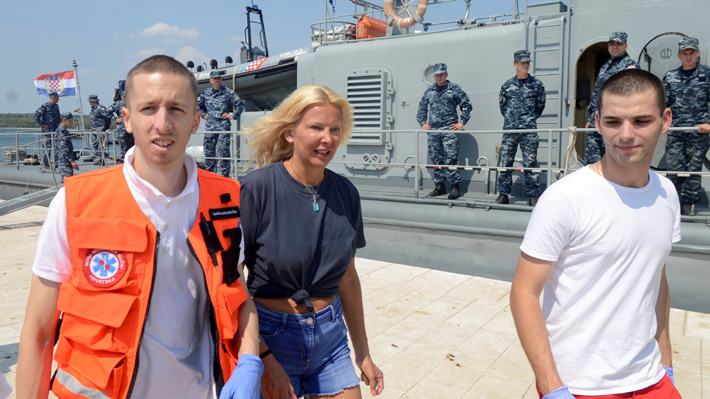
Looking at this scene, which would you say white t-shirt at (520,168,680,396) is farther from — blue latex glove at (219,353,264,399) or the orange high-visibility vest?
the orange high-visibility vest

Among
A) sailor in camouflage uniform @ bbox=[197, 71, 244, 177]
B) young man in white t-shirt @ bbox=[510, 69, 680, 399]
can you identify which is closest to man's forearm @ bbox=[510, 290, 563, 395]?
young man in white t-shirt @ bbox=[510, 69, 680, 399]

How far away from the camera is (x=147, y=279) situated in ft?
4.65

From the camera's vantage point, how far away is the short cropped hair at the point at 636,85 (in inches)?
66.2

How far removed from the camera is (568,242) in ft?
5.54

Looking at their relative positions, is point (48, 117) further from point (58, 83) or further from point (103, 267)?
point (103, 267)

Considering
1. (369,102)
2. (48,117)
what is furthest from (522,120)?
(48,117)

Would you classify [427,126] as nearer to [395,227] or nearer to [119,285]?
[395,227]

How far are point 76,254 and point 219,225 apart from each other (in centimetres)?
37

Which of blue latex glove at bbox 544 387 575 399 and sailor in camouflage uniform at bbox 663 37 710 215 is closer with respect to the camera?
blue latex glove at bbox 544 387 575 399

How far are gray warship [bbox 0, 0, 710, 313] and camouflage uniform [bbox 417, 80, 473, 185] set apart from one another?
0.23 m

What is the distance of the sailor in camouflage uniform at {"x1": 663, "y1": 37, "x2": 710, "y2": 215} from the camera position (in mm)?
5098

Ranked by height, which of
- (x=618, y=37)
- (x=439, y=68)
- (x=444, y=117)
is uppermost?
(x=618, y=37)

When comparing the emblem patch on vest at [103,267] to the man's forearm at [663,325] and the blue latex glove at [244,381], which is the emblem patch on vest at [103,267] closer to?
the blue latex glove at [244,381]

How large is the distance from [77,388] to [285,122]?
1.11 m
